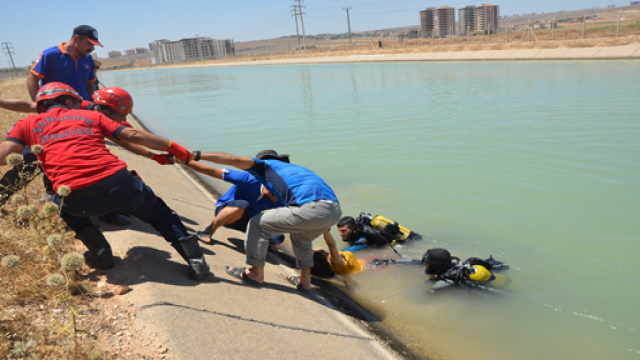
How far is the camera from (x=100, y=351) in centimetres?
256

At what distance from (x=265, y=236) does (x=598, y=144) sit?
382 inches

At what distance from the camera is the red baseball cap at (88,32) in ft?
18.4

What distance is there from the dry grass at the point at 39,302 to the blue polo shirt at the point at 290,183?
168cm

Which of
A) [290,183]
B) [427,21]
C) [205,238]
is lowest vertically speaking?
[205,238]

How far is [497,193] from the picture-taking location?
798 cm

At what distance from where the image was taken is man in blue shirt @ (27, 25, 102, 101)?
561 cm

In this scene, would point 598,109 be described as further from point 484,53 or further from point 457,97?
point 484,53

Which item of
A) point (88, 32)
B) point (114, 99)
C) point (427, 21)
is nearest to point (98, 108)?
point (114, 99)

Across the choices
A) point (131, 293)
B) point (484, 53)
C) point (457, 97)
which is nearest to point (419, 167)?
point (131, 293)

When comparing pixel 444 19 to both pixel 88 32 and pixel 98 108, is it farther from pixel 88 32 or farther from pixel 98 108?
pixel 98 108

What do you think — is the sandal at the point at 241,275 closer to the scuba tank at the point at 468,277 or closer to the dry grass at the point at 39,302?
the dry grass at the point at 39,302

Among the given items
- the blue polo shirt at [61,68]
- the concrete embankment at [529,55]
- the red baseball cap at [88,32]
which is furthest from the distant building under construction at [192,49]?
the red baseball cap at [88,32]

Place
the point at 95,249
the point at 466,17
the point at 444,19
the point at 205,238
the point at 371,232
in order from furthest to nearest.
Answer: the point at 444,19 → the point at 466,17 → the point at 371,232 → the point at 205,238 → the point at 95,249

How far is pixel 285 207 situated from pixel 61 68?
393cm
